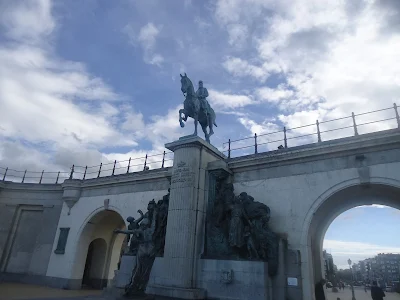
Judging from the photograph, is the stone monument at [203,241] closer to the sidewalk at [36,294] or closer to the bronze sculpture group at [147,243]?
the bronze sculpture group at [147,243]

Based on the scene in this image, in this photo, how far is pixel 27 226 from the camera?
20984 mm

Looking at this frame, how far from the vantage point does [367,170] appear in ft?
36.0

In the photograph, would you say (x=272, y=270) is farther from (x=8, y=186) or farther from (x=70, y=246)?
(x=8, y=186)

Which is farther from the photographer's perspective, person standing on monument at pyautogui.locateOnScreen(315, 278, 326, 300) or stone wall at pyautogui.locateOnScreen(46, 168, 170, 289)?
stone wall at pyautogui.locateOnScreen(46, 168, 170, 289)

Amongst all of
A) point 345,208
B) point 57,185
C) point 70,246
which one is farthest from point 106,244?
point 345,208

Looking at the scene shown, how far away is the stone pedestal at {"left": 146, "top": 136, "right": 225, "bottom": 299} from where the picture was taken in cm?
1084

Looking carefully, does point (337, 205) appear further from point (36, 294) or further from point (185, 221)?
point (36, 294)

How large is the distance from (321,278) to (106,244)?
1439 centimetres

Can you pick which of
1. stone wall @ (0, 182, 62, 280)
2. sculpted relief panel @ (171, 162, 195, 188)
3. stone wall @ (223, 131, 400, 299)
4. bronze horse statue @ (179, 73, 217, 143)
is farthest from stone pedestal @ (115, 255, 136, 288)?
stone wall @ (0, 182, 62, 280)

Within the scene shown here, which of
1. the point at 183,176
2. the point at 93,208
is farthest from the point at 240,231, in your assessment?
the point at 93,208

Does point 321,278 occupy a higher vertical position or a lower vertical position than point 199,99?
lower

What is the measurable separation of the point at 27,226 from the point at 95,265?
5616mm

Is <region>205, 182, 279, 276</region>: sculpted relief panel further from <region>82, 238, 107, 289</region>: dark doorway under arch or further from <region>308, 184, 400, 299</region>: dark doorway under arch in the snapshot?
<region>82, 238, 107, 289</region>: dark doorway under arch

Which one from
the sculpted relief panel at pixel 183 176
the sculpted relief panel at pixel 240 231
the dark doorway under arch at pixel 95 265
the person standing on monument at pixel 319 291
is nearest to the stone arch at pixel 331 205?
the person standing on monument at pixel 319 291
